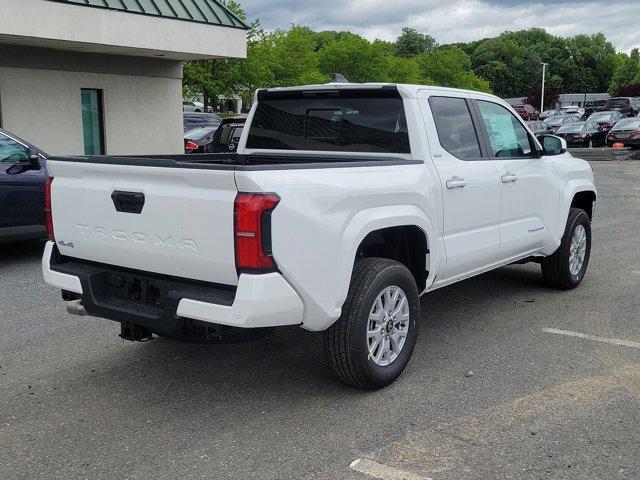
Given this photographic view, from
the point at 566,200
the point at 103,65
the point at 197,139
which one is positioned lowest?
the point at 197,139

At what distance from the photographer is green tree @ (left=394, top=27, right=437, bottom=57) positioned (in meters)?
124

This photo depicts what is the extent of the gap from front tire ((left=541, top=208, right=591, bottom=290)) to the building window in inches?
511

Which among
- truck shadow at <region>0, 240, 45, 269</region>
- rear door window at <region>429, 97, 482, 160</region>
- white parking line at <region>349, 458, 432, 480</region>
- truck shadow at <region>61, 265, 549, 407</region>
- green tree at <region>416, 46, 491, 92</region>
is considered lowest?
truck shadow at <region>0, 240, 45, 269</region>

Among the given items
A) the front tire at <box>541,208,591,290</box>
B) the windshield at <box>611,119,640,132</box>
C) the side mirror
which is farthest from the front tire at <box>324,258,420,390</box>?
the windshield at <box>611,119,640,132</box>

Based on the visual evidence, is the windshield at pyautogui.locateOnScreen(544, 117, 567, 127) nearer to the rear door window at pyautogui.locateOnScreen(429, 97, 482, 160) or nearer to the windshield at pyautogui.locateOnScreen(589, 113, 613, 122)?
the windshield at pyautogui.locateOnScreen(589, 113, 613, 122)

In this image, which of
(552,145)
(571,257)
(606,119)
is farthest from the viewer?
(606,119)

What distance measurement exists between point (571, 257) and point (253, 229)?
4498 mm

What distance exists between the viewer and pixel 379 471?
3396 mm

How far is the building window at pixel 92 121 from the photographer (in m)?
16.8

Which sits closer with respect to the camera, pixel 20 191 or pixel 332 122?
pixel 332 122

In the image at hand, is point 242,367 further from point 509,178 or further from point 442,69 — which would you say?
point 442,69

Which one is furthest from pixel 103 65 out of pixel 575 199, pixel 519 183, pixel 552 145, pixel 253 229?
pixel 253 229

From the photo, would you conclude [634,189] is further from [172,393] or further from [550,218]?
[172,393]

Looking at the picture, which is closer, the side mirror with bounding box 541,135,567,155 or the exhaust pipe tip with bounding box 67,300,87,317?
the exhaust pipe tip with bounding box 67,300,87,317
